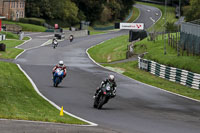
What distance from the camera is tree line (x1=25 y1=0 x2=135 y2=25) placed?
394 ft

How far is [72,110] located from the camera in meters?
20.8

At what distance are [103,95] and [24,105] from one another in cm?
346

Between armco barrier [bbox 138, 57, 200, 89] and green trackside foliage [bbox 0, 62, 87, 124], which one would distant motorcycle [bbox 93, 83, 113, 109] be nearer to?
green trackside foliage [bbox 0, 62, 87, 124]

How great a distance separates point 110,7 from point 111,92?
118174mm

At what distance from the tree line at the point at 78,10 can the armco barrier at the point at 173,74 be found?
76.3 metres

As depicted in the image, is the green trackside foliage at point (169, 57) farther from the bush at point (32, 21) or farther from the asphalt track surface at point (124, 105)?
the bush at point (32, 21)

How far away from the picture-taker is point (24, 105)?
2030 centimetres

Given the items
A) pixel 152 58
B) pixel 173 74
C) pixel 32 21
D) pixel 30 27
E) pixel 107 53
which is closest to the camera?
pixel 173 74

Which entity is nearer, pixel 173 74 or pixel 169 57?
pixel 173 74

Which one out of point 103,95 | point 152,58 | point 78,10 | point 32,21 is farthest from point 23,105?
point 78,10

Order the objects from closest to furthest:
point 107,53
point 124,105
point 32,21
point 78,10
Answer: point 124,105
point 107,53
point 32,21
point 78,10

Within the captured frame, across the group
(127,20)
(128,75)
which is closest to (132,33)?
(128,75)

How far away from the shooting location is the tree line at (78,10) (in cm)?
12013

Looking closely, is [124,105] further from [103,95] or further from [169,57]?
[169,57]
